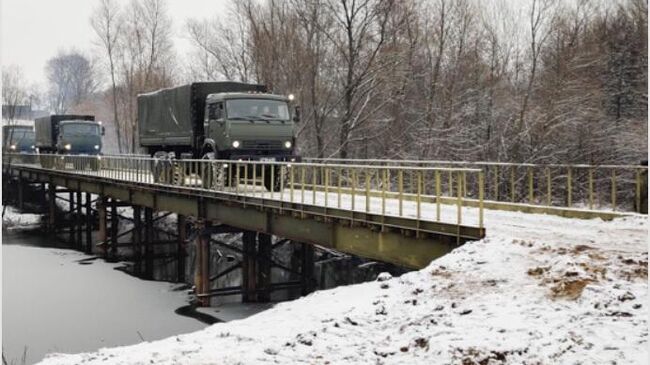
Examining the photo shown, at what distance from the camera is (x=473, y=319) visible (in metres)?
7.07

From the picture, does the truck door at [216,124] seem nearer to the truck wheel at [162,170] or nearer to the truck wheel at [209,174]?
the truck wheel at [209,174]

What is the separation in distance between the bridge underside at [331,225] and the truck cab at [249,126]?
1.54 m

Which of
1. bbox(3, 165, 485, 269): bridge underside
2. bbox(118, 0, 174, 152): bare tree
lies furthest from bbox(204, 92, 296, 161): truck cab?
bbox(118, 0, 174, 152): bare tree

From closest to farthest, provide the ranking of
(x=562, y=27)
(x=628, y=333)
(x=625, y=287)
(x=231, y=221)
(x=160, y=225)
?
(x=628, y=333) → (x=625, y=287) → (x=231, y=221) → (x=562, y=27) → (x=160, y=225)

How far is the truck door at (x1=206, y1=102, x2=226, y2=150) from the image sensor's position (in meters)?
17.2

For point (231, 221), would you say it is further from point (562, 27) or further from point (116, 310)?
point (562, 27)

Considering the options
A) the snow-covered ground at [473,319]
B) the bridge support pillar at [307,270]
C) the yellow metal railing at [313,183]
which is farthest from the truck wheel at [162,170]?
the snow-covered ground at [473,319]

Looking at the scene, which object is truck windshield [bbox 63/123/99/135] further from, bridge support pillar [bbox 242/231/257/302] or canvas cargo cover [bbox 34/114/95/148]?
bridge support pillar [bbox 242/231/257/302]

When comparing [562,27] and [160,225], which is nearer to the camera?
[562,27]

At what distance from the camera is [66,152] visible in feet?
119

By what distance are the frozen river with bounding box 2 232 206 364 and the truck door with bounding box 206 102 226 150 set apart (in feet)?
16.4

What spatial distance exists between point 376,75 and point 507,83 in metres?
9.90

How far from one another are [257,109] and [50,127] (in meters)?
25.5

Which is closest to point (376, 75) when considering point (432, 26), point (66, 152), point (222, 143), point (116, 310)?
point (432, 26)
